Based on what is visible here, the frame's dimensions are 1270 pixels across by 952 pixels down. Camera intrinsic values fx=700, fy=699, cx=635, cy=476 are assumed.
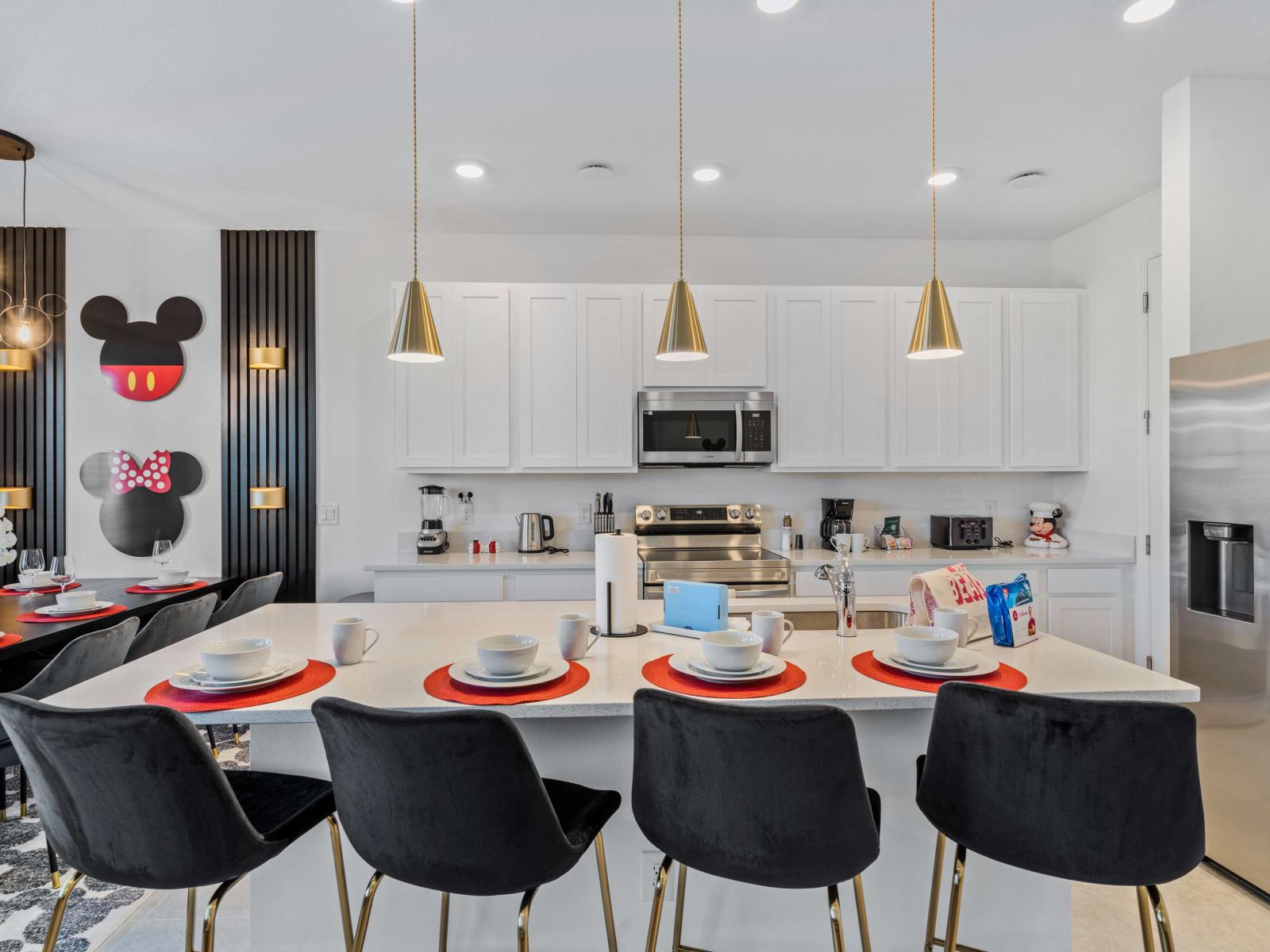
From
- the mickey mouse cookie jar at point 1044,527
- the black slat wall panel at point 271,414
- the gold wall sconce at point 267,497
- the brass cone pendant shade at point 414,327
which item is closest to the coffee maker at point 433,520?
the black slat wall panel at point 271,414

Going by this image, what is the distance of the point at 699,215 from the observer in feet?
12.5

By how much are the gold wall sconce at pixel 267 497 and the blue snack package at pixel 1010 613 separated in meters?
3.63

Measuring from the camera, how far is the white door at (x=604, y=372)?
3.78 meters

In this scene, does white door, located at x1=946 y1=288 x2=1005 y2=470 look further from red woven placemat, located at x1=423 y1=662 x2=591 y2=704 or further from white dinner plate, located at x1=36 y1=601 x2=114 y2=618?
white dinner plate, located at x1=36 y1=601 x2=114 y2=618

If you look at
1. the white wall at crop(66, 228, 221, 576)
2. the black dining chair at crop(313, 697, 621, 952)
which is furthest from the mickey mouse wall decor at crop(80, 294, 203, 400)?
the black dining chair at crop(313, 697, 621, 952)

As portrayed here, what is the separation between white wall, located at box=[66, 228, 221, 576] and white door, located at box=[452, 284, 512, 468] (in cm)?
Result: 146

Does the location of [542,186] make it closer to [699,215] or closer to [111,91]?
[699,215]

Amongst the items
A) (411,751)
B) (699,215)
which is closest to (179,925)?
(411,751)

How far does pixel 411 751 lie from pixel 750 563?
2.56 metres

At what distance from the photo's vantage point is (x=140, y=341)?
3963 mm

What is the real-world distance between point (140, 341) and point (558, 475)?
2.47 meters

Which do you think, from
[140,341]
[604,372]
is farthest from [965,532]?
[140,341]

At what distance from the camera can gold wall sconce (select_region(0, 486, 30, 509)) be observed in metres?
3.82

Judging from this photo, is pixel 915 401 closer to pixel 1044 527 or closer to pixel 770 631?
pixel 1044 527
